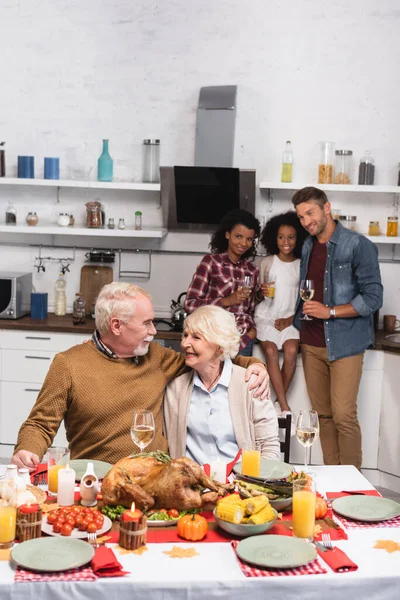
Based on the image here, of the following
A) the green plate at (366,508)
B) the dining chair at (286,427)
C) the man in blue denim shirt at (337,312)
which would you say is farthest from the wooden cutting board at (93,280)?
the green plate at (366,508)

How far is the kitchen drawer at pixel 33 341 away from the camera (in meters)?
5.40

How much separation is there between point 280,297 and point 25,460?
9.06 ft

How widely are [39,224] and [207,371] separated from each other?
307 cm

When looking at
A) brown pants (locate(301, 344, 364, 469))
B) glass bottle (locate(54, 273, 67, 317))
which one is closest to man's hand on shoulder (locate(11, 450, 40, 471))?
brown pants (locate(301, 344, 364, 469))

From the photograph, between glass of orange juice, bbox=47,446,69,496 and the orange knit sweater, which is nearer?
glass of orange juice, bbox=47,446,69,496

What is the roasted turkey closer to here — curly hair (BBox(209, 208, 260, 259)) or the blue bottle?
curly hair (BBox(209, 208, 260, 259))

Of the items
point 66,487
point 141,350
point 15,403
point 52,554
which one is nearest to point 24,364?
point 15,403

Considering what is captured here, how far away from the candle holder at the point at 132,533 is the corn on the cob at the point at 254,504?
1.02ft

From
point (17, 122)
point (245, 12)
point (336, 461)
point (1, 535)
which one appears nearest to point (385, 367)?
point (336, 461)

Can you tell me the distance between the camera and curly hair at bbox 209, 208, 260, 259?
17.2 ft

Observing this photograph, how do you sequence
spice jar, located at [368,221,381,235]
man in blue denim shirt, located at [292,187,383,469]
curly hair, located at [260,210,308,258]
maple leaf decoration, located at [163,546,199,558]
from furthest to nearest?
1. spice jar, located at [368,221,381,235]
2. curly hair, located at [260,210,308,258]
3. man in blue denim shirt, located at [292,187,383,469]
4. maple leaf decoration, located at [163,546,199,558]

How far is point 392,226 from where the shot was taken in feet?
18.3

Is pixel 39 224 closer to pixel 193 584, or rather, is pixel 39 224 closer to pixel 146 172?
pixel 146 172

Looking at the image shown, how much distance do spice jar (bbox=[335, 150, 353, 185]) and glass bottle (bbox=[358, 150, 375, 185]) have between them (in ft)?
0.25
